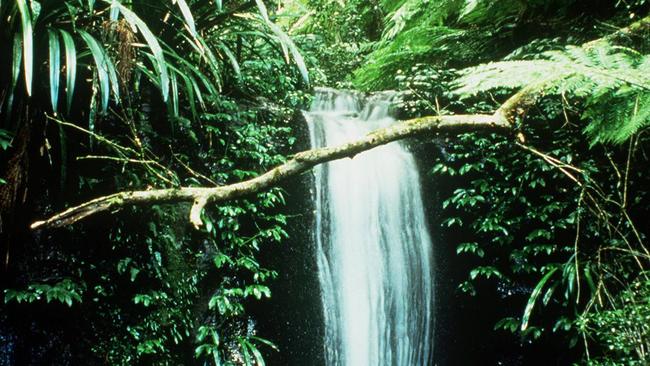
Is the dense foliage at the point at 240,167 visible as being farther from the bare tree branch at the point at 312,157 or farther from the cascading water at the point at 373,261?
the cascading water at the point at 373,261

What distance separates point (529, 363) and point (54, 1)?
451 centimetres

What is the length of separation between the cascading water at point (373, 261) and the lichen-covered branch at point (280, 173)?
5.70 ft

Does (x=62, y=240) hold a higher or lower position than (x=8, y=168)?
lower

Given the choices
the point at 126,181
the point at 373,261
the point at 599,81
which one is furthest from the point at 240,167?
the point at 599,81

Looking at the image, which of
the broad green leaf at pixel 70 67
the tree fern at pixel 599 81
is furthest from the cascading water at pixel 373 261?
the broad green leaf at pixel 70 67

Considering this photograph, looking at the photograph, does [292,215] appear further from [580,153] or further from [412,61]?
[580,153]

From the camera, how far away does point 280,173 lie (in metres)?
2.53

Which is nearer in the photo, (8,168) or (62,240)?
(8,168)

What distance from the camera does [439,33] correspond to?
4.44m

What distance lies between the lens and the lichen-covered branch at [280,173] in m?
2.27

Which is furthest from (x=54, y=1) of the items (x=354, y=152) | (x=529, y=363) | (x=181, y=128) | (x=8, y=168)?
(x=529, y=363)

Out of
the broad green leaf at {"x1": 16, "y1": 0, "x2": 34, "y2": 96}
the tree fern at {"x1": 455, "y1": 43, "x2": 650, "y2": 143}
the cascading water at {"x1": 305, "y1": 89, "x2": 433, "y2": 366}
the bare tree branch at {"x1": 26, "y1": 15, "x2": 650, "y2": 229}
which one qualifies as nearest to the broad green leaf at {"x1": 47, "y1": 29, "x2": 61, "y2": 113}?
the broad green leaf at {"x1": 16, "y1": 0, "x2": 34, "y2": 96}

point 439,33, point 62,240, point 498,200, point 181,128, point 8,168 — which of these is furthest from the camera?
point 439,33

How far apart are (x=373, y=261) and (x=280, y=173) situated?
206cm
